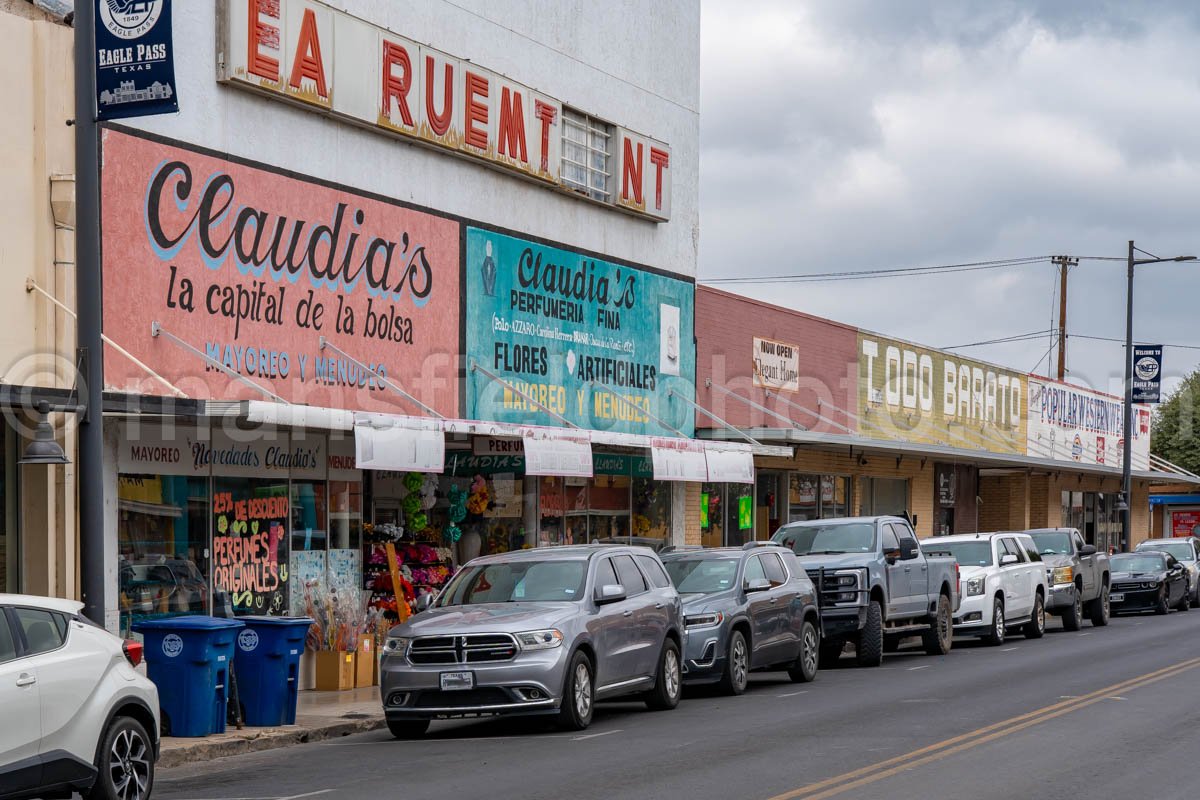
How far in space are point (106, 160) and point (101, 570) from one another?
18.0 feet

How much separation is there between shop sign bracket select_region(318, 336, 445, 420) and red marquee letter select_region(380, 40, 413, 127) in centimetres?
338

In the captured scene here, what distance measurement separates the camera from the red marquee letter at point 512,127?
23969mm

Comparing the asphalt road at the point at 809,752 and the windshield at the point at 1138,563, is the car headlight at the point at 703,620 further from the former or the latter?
the windshield at the point at 1138,563

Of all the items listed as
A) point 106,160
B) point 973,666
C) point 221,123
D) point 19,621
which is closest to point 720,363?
point 973,666

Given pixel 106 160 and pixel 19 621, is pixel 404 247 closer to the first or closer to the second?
pixel 106 160

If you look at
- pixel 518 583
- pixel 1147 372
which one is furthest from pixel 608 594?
pixel 1147 372

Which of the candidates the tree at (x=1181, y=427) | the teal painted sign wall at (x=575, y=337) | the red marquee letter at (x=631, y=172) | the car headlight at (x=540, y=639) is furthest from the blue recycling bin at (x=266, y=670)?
the tree at (x=1181, y=427)

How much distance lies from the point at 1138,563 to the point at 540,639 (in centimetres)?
2562

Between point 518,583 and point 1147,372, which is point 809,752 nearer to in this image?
point 518,583

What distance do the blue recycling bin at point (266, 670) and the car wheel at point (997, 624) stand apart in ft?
47.2

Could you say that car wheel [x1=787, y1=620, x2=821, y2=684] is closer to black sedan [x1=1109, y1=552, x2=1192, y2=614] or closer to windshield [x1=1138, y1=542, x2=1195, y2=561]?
black sedan [x1=1109, y1=552, x2=1192, y2=614]

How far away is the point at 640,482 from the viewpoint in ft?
91.2

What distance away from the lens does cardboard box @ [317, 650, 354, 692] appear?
1927cm

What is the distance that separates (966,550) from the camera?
2744 cm
